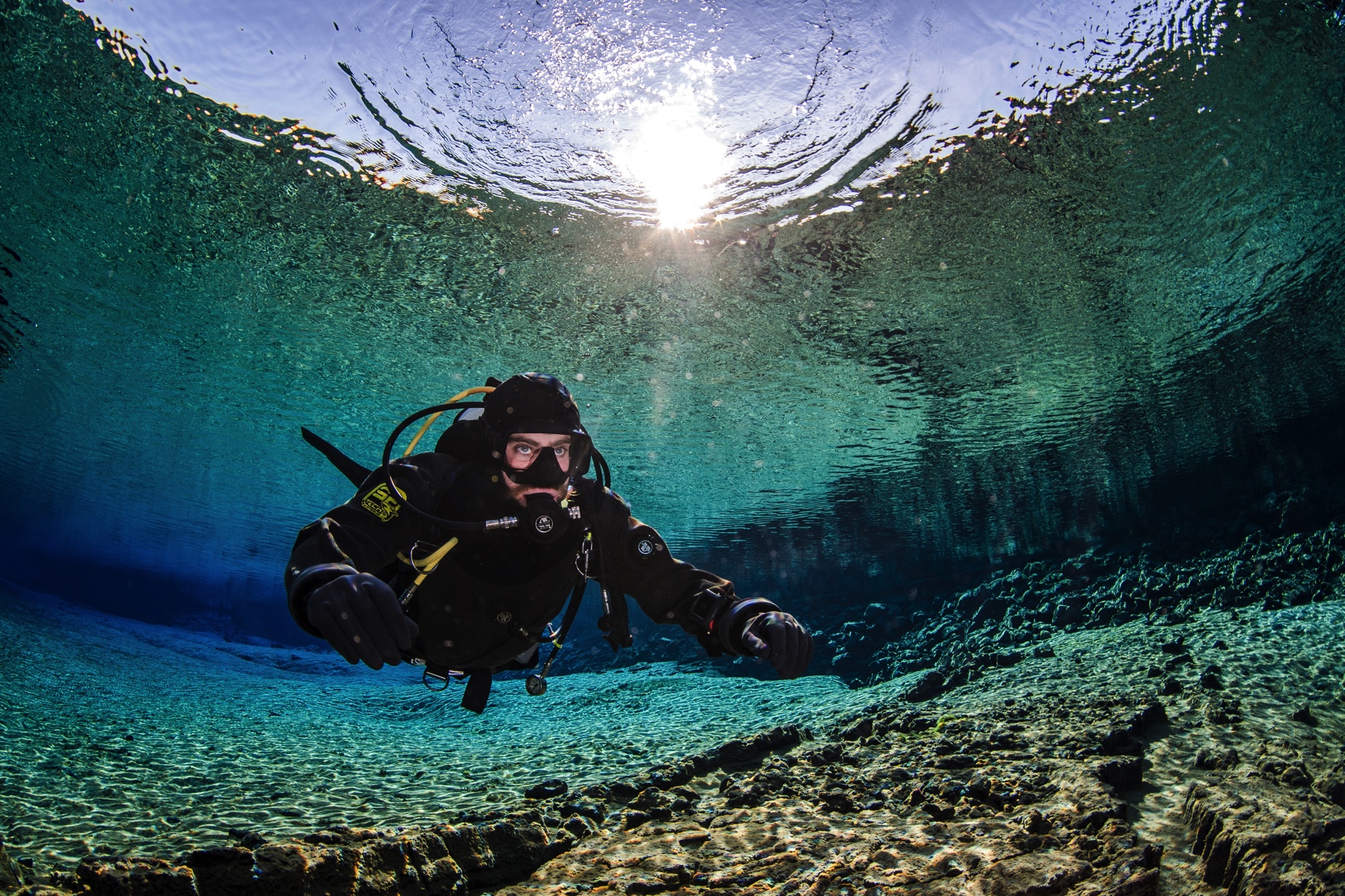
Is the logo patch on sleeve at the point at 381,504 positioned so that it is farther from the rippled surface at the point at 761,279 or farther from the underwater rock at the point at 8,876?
the rippled surface at the point at 761,279

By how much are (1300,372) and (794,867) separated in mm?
17723

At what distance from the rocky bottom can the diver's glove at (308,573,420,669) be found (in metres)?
1.09

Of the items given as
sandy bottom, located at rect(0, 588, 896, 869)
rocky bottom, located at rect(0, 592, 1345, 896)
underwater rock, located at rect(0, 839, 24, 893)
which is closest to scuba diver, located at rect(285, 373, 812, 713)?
rocky bottom, located at rect(0, 592, 1345, 896)

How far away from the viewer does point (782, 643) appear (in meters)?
3.13

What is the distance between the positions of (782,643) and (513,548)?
1.63 metres

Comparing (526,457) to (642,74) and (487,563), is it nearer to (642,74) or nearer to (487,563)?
(487,563)

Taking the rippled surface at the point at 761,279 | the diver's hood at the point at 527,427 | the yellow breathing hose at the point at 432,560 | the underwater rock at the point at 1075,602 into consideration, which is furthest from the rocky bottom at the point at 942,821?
the rippled surface at the point at 761,279

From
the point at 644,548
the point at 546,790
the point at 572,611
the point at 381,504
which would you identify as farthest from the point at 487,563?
the point at 546,790

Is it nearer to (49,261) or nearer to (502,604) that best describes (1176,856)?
(502,604)

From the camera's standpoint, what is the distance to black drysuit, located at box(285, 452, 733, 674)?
313 centimetres

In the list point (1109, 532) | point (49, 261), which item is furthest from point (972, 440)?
point (49, 261)

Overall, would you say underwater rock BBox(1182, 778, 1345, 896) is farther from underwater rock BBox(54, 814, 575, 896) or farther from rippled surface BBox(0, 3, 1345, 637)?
rippled surface BBox(0, 3, 1345, 637)

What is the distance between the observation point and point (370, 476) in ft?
10.6

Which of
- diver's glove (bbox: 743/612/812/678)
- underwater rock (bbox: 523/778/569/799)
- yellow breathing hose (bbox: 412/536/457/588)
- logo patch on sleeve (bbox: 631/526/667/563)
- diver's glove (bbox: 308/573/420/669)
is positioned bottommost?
underwater rock (bbox: 523/778/569/799)
